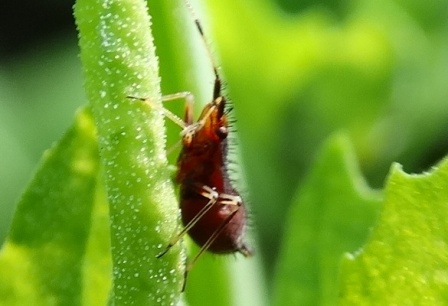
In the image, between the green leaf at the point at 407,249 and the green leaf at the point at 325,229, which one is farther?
the green leaf at the point at 325,229

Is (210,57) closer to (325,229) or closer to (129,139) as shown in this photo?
(325,229)

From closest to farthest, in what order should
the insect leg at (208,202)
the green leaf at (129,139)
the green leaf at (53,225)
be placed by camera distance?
the green leaf at (129,139) → the green leaf at (53,225) → the insect leg at (208,202)

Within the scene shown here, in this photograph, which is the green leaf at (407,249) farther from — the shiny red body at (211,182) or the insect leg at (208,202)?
the shiny red body at (211,182)

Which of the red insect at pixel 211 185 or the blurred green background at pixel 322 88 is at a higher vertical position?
the red insect at pixel 211 185

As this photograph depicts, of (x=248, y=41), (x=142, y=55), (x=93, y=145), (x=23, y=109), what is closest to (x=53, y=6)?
(x=23, y=109)

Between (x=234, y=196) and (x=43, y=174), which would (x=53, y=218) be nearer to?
(x=43, y=174)

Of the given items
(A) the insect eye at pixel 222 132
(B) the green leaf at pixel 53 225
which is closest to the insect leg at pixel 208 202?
(A) the insect eye at pixel 222 132

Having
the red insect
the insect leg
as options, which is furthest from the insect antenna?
the insect leg
